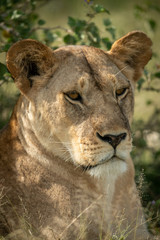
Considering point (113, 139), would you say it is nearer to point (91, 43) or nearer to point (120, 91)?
point (120, 91)

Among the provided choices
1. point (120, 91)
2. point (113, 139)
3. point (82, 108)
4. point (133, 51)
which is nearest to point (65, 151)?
point (82, 108)

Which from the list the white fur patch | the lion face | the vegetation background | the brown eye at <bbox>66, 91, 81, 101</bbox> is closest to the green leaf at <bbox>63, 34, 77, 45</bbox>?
the vegetation background

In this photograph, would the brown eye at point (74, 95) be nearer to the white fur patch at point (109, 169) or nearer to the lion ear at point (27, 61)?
the lion ear at point (27, 61)

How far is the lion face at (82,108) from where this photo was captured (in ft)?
9.78

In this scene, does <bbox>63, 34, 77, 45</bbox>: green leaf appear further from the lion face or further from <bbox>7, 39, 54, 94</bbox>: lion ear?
<bbox>7, 39, 54, 94</bbox>: lion ear

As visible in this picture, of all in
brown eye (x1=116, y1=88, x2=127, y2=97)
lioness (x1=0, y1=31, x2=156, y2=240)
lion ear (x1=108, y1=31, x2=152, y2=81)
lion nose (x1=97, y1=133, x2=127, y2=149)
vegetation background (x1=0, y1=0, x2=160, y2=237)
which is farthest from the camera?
vegetation background (x1=0, y1=0, x2=160, y2=237)

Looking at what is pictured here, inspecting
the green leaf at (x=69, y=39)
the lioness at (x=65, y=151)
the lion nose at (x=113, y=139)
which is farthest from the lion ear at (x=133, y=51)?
the green leaf at (x=69, y=39)

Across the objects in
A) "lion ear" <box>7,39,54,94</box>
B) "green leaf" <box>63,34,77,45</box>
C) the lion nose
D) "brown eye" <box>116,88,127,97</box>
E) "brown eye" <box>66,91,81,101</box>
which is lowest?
the lion nose

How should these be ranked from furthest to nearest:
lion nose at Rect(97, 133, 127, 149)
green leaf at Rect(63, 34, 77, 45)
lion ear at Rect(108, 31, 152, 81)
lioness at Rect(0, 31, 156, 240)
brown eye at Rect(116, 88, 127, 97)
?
1. green leaf at Rect(63, 34, 77, 45)
2. lion ear at Rect(108, 31, 152, 81)
3. brown eye at Rect(116, 88, 127, 97)
4. lioness at Rect(0, 31, 156, 240)
5. lion nose at Rect(97, 133, 127, 149)

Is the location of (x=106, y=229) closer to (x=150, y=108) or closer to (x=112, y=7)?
(x=150, y=108)

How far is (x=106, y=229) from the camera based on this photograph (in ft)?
10.7

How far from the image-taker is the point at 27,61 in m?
3.25

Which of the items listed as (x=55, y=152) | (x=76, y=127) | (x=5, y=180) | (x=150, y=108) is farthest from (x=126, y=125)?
(x=150, y=108)

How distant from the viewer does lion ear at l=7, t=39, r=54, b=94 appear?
10.3 ft
